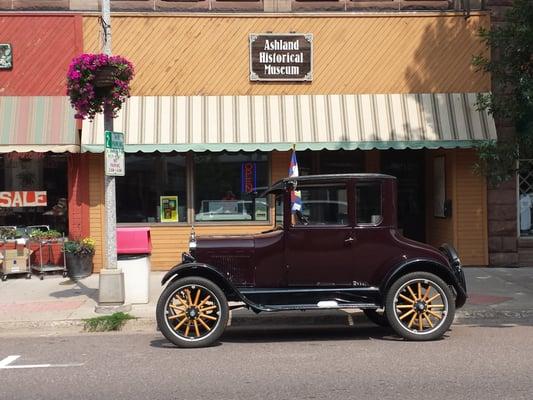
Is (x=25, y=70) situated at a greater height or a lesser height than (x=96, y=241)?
greater

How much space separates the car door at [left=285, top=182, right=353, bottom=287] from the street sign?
335cm

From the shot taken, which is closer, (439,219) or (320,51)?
(320,51)

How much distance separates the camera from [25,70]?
12562 millimetres

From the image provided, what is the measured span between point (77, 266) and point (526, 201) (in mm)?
9425

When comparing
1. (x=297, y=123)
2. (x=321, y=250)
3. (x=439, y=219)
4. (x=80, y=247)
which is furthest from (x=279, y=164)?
(x=321, y=250)

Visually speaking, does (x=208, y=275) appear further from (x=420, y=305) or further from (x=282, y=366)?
(x=420, y=305)

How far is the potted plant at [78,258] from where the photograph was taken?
1183cm

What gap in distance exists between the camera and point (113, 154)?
30.3 ft

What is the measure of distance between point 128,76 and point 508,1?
8397mm

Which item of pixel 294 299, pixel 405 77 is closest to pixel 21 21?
pixel 405 77

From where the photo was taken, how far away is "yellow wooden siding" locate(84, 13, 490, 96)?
41.7 feet

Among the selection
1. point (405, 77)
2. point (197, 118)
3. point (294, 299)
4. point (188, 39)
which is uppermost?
point (188, 39)

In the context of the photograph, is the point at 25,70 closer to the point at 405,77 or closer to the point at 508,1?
the point at 405,77

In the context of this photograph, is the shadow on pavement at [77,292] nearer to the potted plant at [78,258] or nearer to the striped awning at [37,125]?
the potted plant at [78,258]
